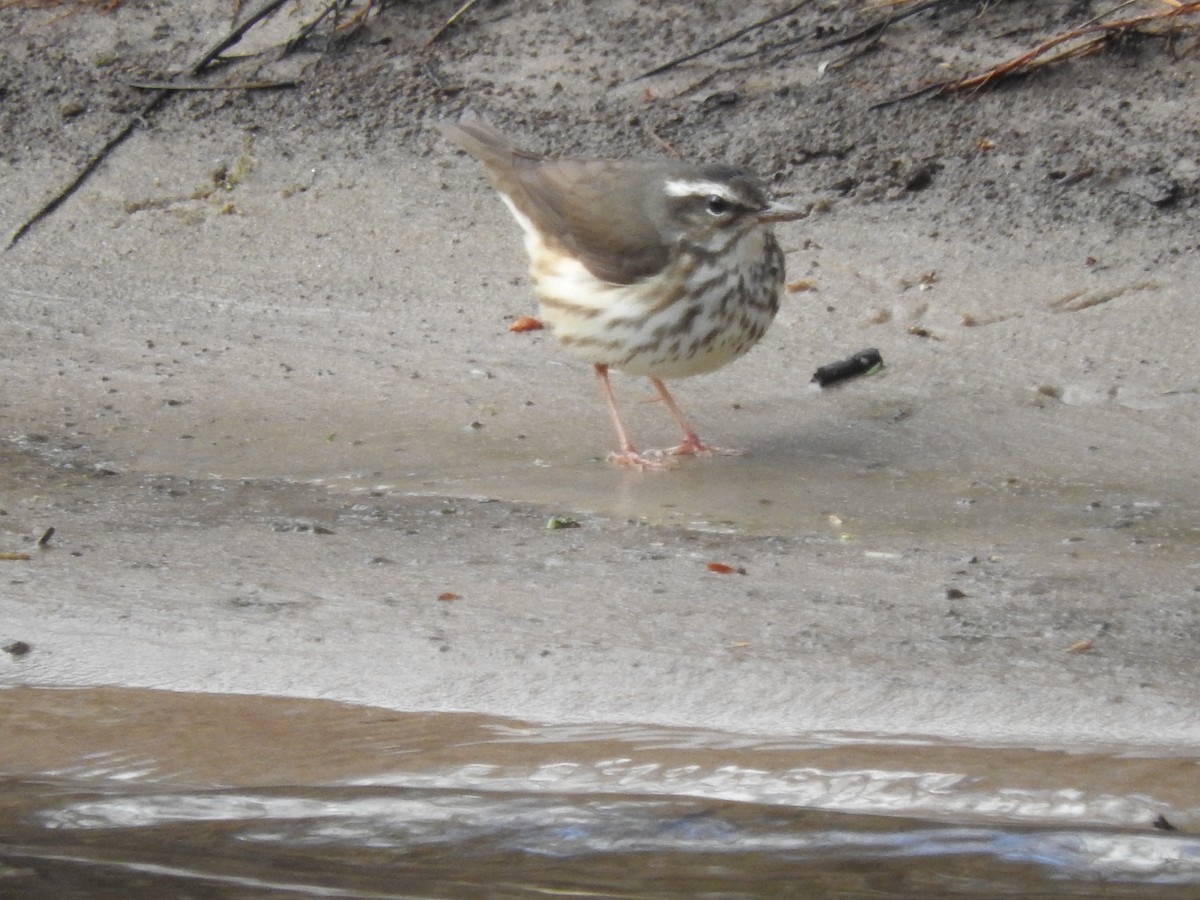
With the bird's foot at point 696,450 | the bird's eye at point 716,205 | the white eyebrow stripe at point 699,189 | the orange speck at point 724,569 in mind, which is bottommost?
the orange speck at point 724,569

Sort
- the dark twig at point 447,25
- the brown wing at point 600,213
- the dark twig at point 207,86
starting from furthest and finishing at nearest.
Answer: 1. the dark twig at point 447,25
2. the dark twig at point 207,86
3. the brown wing at point 600,213

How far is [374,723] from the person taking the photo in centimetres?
383

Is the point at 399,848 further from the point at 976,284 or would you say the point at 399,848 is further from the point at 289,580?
the point at 976,284

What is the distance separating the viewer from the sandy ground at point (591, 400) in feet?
13.4

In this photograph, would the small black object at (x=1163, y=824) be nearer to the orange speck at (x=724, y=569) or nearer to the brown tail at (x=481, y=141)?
the orange speck at (x=724, y=569)

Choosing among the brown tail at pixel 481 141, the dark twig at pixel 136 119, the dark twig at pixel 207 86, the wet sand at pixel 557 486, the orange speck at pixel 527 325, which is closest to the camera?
the wet sand at pixel 557 486

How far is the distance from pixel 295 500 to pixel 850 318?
2.72 m

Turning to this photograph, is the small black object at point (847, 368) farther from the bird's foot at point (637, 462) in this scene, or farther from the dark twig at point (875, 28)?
the dark twig at point (875, 28)

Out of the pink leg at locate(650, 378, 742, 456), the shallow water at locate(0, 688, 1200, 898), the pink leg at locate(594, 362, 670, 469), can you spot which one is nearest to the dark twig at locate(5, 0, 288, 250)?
the pink leg at locate(594, 362, 670, 469)

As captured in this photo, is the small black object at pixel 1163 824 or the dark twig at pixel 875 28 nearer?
the small black object at pixel 1163 824

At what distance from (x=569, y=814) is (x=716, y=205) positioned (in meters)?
3.04

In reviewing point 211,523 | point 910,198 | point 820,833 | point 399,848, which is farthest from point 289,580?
point 910,198

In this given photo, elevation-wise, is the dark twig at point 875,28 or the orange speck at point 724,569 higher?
the dark twig at point 875,28

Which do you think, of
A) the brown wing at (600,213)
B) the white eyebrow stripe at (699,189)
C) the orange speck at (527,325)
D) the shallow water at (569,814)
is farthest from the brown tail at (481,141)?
the shallow water at (569,814)
